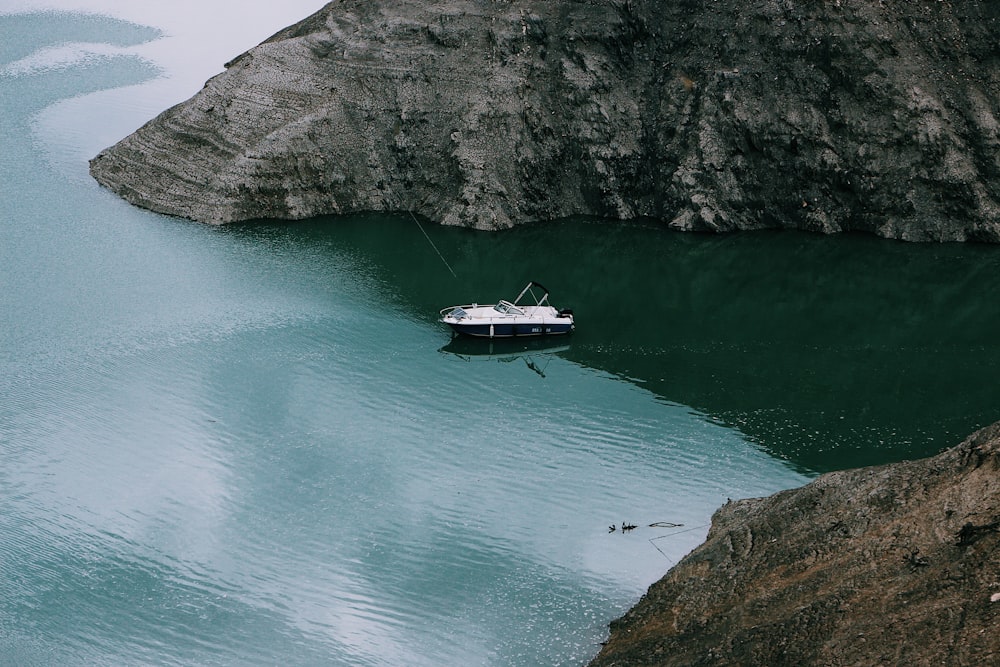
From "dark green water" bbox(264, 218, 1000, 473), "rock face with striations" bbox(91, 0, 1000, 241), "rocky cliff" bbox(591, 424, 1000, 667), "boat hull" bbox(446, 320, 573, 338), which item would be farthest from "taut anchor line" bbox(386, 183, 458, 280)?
"rocky cliff" bbox(591, 424, 1000, 667)

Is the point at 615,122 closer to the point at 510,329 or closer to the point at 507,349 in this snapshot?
the point at 510,329

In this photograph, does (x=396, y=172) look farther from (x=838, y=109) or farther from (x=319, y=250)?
(x=838, y=109)

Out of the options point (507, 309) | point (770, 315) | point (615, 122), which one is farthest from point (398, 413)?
point (615, 122)

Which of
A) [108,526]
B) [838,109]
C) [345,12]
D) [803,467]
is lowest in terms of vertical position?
[108,526]

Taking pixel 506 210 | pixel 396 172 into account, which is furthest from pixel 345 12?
pixel 506 210

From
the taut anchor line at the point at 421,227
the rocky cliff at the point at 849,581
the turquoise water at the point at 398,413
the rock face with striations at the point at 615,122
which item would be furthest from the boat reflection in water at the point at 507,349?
the rocky cliff at the point at 849,581

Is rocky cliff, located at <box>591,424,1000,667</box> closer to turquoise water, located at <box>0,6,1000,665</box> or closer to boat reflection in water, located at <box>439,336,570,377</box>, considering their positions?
turquoise water, located at <box>0,6,1000,665</box>
